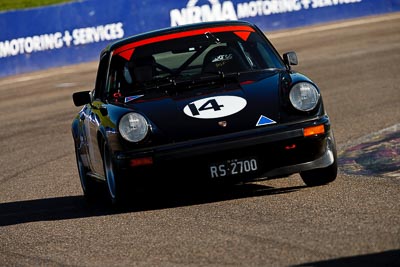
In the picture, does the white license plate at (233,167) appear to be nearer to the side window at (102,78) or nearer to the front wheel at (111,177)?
the front wheel at (111,177)

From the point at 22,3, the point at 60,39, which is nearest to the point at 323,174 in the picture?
the point at 60,39

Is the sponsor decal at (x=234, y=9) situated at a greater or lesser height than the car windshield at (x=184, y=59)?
lesser

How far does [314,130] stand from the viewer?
7.49 m

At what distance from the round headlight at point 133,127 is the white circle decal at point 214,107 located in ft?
1.04

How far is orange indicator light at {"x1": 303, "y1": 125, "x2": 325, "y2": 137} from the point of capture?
745 cm

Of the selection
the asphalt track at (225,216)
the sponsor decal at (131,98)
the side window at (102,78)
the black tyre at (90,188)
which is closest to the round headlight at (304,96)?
the asphalt track at (225,216)

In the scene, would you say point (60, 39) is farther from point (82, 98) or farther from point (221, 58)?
point (221, 58)

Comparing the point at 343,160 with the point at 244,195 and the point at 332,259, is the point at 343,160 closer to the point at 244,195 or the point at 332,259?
the point at 244,195

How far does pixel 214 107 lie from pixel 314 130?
69cm

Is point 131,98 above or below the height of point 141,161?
above

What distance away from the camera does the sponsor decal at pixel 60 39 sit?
83.9ft

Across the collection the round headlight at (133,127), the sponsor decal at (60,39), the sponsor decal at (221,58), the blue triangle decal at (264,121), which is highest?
the sponsor decal at (221,58)

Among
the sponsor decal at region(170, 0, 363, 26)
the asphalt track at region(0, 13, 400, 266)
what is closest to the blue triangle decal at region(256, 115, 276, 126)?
the asphalt track at region(0, 13, 400, 266)

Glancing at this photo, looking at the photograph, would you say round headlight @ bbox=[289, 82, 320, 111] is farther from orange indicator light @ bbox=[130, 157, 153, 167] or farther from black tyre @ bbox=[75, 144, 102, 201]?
black tyre @ bbox=[75, 144, 102, 201]
